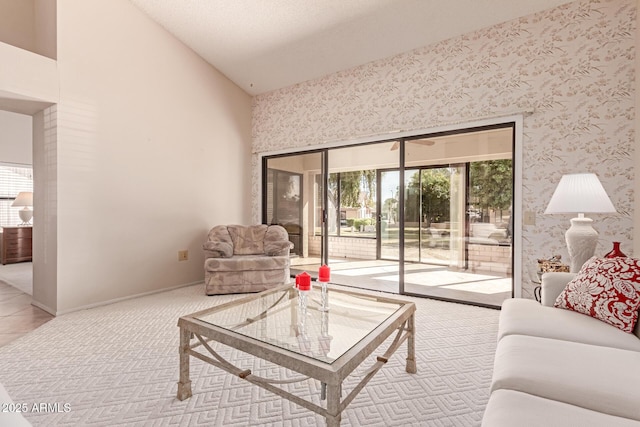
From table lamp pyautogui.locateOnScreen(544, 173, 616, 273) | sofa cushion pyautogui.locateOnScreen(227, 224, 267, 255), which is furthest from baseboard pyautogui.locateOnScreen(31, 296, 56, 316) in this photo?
table lamp pyautogui.locateOnScreen(544, 173, 616, 273)

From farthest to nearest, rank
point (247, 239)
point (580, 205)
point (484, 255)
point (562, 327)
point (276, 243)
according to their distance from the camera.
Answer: point (247, 239) < point (276, 243) < point (484, 255) < point (580, 205) < point (562, 327)

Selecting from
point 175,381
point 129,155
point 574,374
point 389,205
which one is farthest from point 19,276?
point 574,374

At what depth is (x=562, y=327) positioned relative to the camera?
4.98ft

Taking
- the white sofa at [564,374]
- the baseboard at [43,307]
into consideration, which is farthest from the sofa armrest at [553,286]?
the baseboard at [43,307]

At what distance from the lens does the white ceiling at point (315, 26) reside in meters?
3.01

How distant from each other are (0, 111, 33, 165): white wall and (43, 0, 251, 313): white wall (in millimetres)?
3696

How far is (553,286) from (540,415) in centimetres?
134

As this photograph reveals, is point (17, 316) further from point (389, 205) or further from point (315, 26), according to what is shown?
point (389, 205)

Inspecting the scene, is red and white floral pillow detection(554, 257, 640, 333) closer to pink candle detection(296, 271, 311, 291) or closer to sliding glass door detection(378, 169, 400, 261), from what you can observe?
pink candle detection(296, 271, 311, 291)

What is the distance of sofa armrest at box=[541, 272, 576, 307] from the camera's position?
75.2 inches

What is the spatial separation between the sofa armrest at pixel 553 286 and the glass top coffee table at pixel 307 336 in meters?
0.88

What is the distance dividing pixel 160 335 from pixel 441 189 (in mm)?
3498

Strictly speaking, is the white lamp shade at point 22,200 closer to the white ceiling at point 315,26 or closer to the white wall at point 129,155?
the white wall at point 129,155

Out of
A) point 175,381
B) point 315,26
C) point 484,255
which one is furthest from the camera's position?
point 484,255
